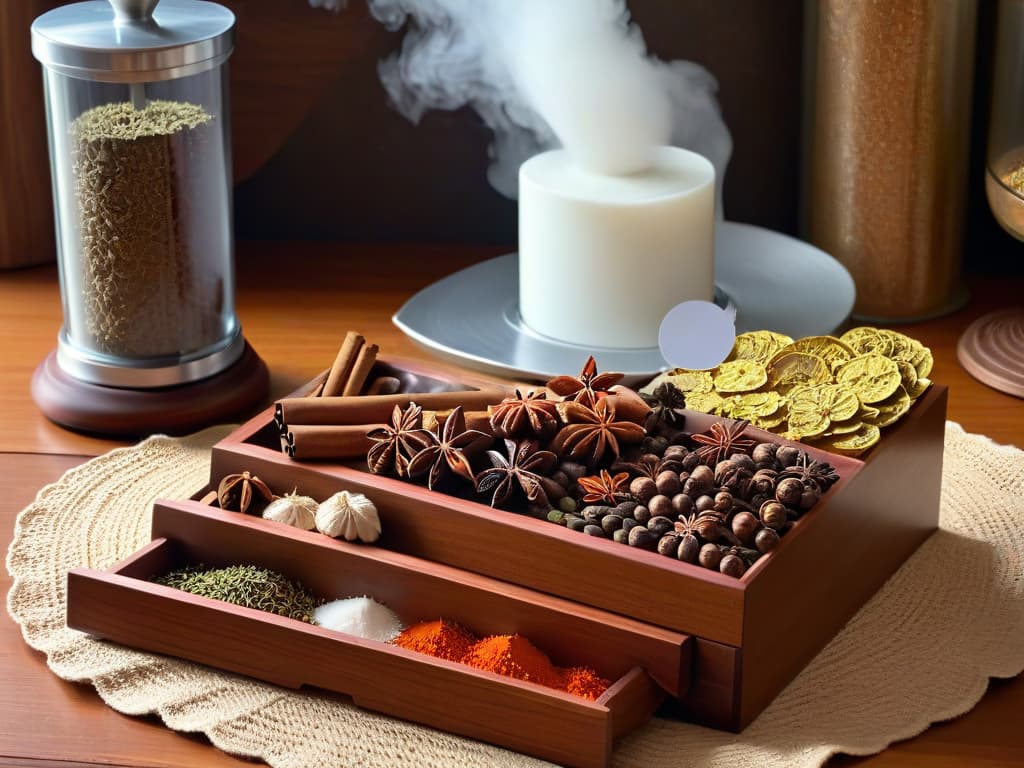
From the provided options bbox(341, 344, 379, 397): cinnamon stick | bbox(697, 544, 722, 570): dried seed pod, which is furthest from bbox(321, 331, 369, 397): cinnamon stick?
bbox(697, 544, 722, 570): dried seed pod

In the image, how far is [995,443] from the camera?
1.26 m

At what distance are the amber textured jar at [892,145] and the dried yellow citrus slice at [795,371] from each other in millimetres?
372

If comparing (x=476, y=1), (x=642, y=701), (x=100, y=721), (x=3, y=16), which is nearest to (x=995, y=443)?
(x=642, y=701)

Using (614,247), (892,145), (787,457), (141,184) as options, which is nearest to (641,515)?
(787,457)

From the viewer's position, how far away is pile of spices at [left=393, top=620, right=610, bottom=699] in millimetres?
923

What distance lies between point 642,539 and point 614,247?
428 mm

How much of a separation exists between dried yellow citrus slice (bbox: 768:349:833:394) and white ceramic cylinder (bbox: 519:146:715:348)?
0.21 meters

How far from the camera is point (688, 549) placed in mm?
927

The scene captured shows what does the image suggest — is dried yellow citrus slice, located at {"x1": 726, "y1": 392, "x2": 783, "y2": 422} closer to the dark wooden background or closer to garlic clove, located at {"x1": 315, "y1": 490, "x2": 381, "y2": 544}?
garlic clove, located at {"x1": 315, "y1": 490, "x2": 381, "y2": 544}

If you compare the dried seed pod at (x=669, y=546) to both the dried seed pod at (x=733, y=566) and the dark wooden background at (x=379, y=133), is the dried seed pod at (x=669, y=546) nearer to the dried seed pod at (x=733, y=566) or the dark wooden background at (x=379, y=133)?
the dried seed pod at (x=733, y=566)

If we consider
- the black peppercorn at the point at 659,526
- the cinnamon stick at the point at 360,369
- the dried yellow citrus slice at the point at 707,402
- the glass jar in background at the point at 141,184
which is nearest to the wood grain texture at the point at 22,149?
the glass jar in background at the point at 141,184

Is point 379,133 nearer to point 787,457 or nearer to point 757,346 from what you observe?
point 757,346

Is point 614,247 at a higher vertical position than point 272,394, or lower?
higher

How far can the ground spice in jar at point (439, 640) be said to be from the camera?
0.95m
